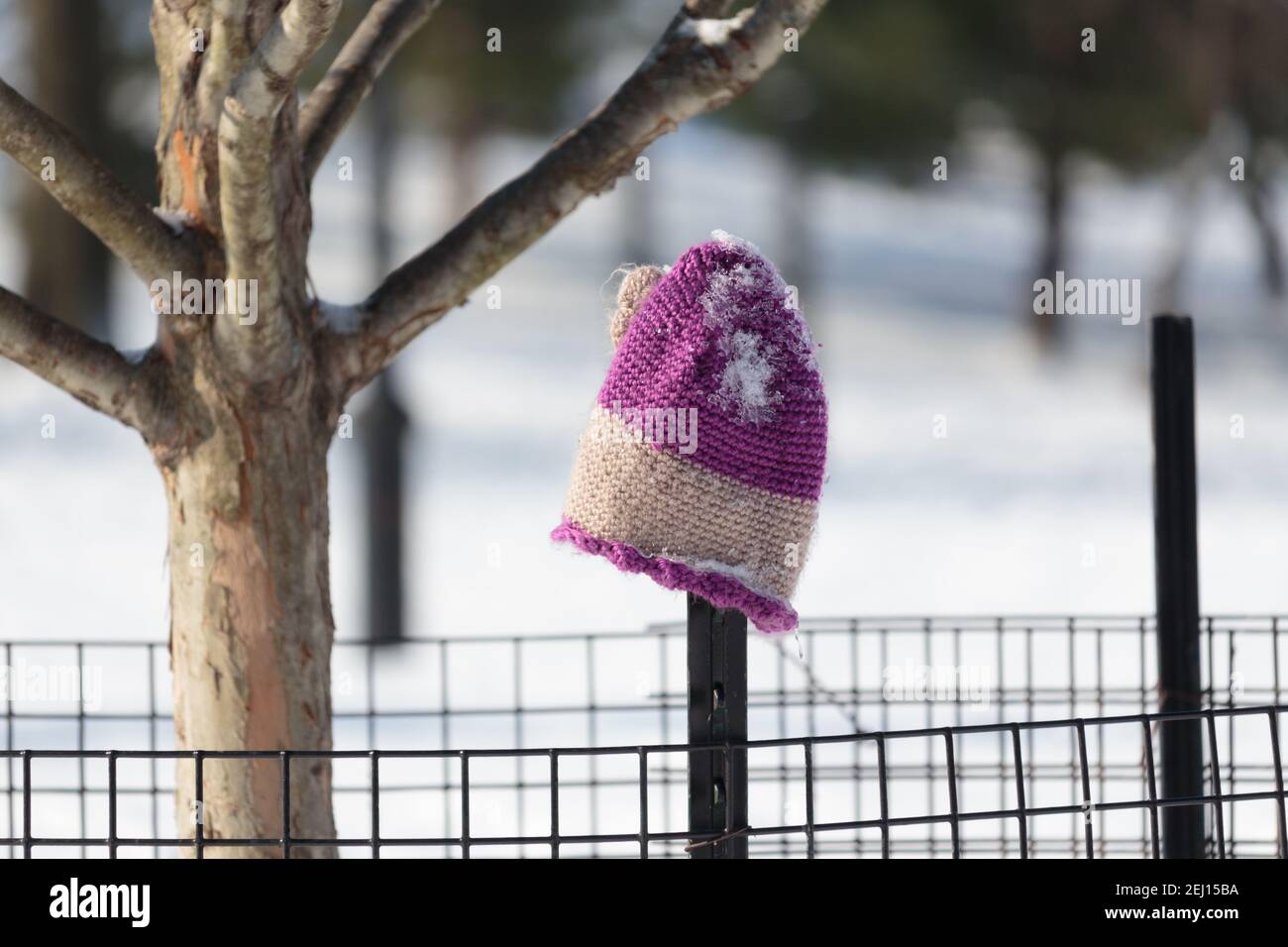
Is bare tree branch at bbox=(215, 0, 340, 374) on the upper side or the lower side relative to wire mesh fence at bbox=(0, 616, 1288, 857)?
upper

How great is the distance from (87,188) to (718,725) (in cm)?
116

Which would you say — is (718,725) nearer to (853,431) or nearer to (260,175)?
(260,175)

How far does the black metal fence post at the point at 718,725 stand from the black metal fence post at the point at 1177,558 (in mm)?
1307

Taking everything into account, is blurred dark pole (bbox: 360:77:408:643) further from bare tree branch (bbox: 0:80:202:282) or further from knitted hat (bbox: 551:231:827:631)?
knitted hat (bbox: 551:231:827:631)

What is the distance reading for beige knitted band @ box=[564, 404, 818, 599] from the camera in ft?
5.57

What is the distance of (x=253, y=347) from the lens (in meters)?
2.12

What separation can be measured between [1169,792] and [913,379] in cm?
1302

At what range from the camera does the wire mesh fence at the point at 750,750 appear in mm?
1655

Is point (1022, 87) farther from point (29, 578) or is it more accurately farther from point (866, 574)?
point (29, 578)

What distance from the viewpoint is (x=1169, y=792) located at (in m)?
2.77

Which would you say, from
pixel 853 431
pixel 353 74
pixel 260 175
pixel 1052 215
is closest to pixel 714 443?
pixel 260 175

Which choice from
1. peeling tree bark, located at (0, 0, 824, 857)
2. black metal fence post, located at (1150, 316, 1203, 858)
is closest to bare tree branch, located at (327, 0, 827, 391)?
peeling tree bark, located at (0, 0, 824, 857)

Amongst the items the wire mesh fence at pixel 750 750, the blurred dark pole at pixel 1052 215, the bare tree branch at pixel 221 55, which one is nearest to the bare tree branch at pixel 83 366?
the bare tree branch at pixel 221 55
